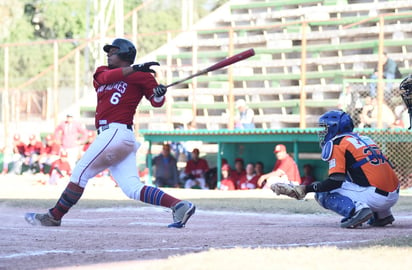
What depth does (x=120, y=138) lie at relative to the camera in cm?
768

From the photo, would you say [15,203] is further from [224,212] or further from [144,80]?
[144,80]

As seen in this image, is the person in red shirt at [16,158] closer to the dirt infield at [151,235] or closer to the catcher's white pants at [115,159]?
the dirt infield at [151,235]

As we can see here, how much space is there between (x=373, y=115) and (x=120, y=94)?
10.8 metres

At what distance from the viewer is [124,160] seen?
7.81 m

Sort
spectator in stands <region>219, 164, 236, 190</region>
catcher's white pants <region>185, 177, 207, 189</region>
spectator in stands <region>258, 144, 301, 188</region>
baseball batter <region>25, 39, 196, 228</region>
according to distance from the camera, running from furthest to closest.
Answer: catcher's white pants <region>185, 177, 207, 189</region> < spectator in stands <region>219, 164, 236, 190</region> < spectator in stands <region>258, 144, 301, 188</region> < baseball batter <region>25, 39, 196, 228</region>

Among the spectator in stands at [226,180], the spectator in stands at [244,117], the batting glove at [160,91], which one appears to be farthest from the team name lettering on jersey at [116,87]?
the spectator in stands at [244,117]

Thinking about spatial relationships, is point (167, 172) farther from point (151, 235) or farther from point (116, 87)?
point (151, 235)

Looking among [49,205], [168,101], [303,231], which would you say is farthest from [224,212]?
[168,101]

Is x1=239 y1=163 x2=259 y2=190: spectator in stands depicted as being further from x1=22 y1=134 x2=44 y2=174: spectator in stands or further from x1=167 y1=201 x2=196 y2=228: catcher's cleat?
x1=167 y1=201 x2=196 y2=228: catcher's cleat

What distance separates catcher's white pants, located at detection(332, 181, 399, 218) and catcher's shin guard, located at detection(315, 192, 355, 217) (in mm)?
49

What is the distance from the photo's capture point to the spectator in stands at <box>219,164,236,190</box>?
1803 centimetres

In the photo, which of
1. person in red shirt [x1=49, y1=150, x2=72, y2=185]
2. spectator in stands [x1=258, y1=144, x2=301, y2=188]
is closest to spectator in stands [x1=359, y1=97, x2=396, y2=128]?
spectator in stands [x1=258, y1=144, x2=301, y2=188]

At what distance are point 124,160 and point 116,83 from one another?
2.33ft

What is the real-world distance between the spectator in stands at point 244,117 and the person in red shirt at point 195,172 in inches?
52.4
